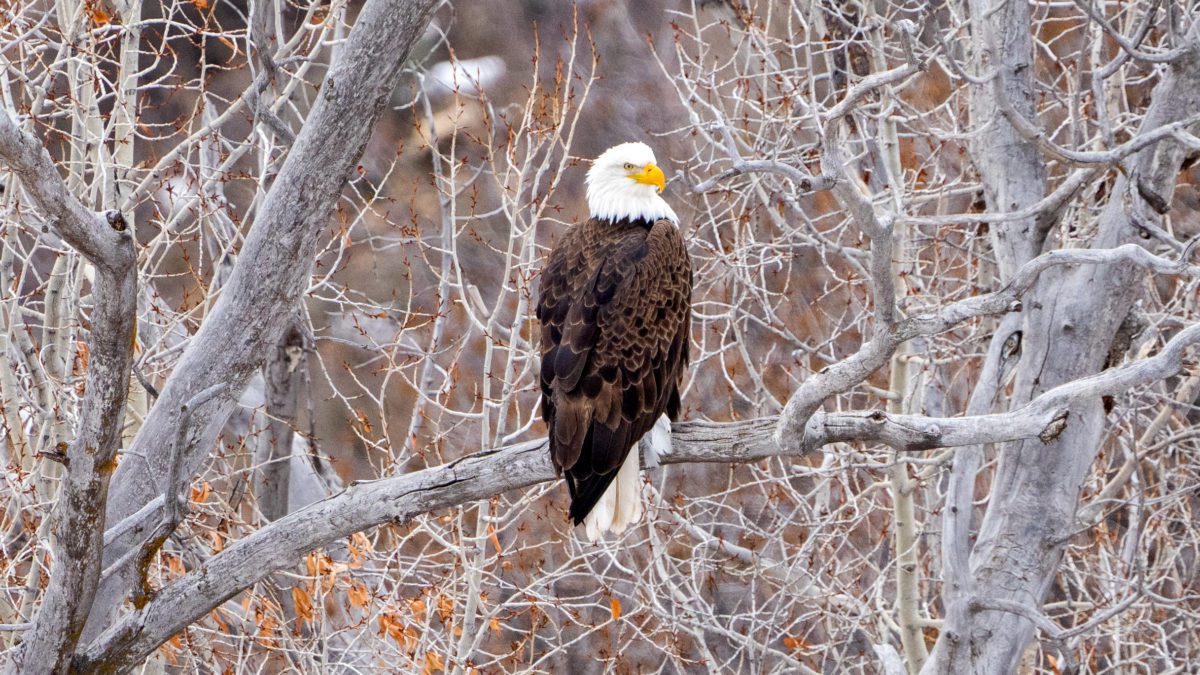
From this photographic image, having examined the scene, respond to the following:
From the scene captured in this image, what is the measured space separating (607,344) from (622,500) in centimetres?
52

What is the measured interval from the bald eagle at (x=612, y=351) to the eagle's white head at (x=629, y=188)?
1 cm

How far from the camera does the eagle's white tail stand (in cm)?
437

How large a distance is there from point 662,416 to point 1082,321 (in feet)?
6.38

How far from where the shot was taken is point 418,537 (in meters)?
11.7

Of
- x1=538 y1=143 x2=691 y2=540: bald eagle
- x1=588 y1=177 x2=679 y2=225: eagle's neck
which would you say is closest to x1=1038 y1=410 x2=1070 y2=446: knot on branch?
x1=538 y1=143 x2=691 y2=540: bald eagle

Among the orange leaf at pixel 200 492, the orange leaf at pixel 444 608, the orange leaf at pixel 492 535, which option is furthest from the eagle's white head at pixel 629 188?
the orange leaf at pixel 200 492

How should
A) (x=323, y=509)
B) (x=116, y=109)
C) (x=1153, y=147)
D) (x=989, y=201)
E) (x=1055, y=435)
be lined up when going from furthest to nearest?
(x=116, y=109)
(x=989, y=201)
(x=1153, y=147)
(x=323, y=509)
(x=1055, y=435)

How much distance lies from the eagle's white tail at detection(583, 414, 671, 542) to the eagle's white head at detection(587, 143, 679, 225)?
2.68 ft

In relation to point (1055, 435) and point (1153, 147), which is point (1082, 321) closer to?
point (1153, 147)

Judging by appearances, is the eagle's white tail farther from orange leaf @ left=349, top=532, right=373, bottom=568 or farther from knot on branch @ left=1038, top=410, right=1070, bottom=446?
orange leaf @ left=349, top=532, right=373, bottom=568

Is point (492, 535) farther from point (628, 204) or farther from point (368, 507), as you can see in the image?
point (368, 507)

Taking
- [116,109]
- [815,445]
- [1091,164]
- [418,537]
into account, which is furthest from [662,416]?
[418,537]

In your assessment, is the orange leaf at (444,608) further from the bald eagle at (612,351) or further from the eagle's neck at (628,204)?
the eagle's neck at (628,204)

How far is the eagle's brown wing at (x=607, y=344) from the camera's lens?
13.6 ft
